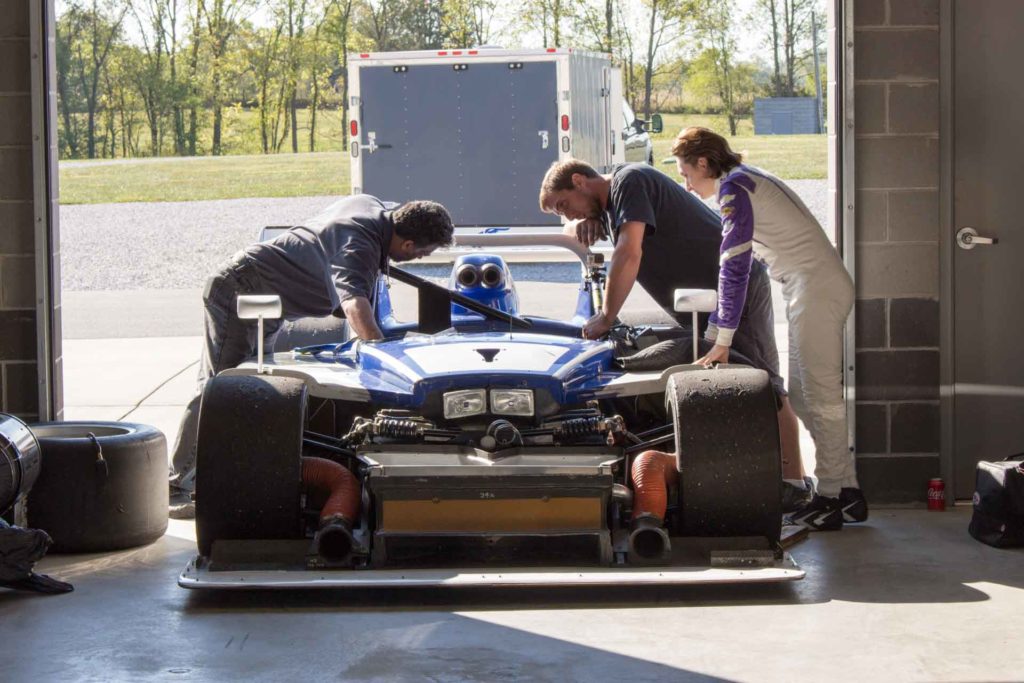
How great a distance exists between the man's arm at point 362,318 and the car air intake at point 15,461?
4.94ft

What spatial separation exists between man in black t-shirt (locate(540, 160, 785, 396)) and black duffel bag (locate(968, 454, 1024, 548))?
1.04 metres

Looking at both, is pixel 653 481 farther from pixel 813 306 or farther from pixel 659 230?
pixel 659 230

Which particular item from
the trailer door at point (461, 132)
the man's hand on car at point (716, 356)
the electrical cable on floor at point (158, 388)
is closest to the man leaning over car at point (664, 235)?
the man's hand on car at point (716, 356)

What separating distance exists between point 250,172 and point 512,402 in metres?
28.2

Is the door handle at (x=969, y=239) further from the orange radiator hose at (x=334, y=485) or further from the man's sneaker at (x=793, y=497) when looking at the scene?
the orange radiator hose at (x=334, y=485)

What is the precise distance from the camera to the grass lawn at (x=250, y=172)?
102ft

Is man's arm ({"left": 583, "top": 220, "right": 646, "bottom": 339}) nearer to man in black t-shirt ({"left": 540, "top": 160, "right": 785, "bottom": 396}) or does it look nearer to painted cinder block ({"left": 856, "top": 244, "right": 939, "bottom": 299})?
man in black t-shirt ({"left": 540, "top": 160, "right": 785, "bottom": 396})

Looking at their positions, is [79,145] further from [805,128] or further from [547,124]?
[547,124]

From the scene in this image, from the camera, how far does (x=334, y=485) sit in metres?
6.25

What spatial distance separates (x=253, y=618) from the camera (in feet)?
18.7

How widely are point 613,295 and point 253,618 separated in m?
2.38

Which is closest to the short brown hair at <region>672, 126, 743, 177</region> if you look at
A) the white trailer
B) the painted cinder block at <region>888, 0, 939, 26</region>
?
the painted cinder block at <region>888, 0, 939, 26</region>

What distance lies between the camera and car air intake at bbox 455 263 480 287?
7.46 m

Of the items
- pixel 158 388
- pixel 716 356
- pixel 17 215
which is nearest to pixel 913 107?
pixel 716 356
